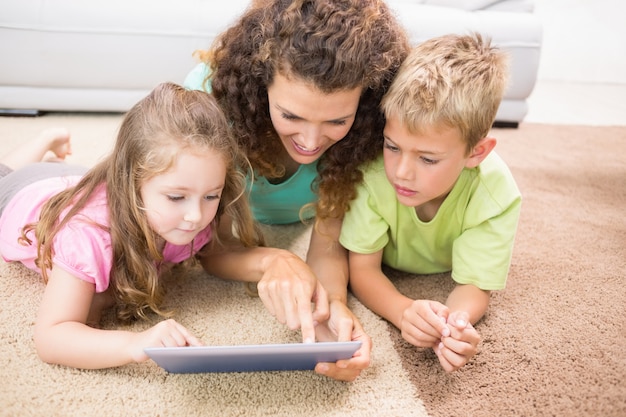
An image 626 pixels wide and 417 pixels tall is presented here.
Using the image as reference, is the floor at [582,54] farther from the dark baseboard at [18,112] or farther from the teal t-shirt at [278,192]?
the dark baseboard at [18,112]

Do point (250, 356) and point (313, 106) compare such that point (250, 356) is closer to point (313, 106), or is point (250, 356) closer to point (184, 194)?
point (184, 194)

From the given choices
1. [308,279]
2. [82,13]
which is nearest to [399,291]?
[308,279]

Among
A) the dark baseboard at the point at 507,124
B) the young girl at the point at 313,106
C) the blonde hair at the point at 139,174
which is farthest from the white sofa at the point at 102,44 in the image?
the blonde hair at the point at 139,174

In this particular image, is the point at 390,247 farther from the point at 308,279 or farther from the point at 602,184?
the point at 602,184

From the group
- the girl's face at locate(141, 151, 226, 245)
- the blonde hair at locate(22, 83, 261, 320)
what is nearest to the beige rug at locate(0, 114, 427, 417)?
the blonde hair at locate(22, 83, 261, 320)

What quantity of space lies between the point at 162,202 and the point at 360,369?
0.43 m

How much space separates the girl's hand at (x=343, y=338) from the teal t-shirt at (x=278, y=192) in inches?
10.7

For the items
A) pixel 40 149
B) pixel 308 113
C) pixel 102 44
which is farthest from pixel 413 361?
pixel 102 44

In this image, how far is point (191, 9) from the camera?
2.00 meters

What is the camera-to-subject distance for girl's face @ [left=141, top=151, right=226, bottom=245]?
2.96 feet

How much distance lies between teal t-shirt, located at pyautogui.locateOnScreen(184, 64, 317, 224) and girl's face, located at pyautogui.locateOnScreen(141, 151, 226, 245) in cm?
23

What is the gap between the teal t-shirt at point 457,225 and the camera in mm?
1029

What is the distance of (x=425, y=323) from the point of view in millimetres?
928

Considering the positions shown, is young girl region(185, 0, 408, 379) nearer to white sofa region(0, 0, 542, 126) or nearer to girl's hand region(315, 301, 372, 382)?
girl's hand region(315, 301, 372, 382)
